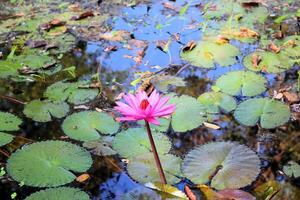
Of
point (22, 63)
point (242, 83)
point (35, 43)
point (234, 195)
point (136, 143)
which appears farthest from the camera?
point (35, 43)

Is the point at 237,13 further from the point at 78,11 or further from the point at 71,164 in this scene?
the point at 71,164

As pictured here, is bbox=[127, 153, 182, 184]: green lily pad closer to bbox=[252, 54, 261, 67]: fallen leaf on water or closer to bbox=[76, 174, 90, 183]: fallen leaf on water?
bbox=[76, 174, 90, 183]: fallen leaf on water

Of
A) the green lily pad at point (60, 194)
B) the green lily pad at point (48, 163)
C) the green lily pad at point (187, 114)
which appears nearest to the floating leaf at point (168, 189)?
the green lily pad at point (60, 194)

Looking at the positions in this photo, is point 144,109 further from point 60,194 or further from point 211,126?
point 211,126

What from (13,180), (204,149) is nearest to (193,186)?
(204,149)

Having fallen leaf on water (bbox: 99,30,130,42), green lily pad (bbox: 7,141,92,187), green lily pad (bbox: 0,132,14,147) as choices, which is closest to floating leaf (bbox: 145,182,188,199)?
green lily pad (bbox: 7,141,92,187)

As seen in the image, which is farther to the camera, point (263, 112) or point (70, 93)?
point (70, 93)

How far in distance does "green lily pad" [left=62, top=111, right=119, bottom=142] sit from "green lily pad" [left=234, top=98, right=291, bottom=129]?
2.33ft

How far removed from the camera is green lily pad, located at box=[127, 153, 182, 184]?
76.0 inches

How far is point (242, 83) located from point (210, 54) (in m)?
0.49

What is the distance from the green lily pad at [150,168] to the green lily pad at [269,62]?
114 cm

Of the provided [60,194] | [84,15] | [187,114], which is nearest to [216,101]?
[187,114]

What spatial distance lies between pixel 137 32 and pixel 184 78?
99 cm

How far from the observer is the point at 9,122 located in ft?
8.06
